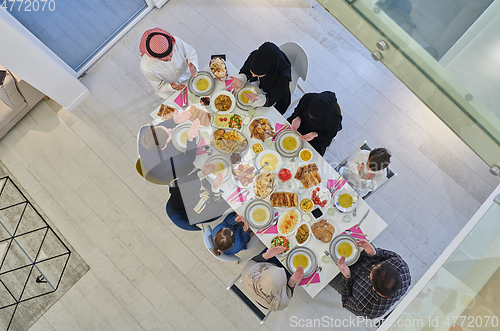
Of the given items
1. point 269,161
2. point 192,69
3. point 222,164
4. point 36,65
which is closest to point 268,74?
point 192,69

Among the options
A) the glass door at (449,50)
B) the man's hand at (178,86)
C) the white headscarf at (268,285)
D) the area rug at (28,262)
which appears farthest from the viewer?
the area rug at (28,262)

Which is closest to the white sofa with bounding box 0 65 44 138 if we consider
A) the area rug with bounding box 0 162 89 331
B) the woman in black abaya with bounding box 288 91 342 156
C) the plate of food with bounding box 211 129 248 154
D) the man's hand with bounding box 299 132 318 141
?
the area rug with bounding box 0 162 89 331

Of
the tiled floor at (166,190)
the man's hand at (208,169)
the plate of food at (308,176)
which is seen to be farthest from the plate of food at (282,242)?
the tiled floor at (166,190)

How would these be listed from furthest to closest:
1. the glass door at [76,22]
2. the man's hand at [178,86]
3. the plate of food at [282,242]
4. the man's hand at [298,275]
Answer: the glass door at [76,22], the man's hand at [178,86], the plate of food at [282,242], the man's hand at [298,275]

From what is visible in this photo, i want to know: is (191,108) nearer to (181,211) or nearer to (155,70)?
(155,70)

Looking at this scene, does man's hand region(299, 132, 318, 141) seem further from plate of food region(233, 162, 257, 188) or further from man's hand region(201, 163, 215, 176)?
man's hand region(201, 163, 215, 176)

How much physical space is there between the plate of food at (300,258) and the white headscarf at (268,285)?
0.11 meters

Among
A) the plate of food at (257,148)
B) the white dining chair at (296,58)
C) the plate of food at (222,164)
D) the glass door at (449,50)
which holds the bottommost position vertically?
the plate of food at (222,164)

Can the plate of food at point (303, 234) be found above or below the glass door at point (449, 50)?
below

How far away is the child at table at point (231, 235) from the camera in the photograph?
2.88 metres

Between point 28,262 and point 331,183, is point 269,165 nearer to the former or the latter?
point 331,183

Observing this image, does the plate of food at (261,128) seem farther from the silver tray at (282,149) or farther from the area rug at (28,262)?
the area rug at (28,262)

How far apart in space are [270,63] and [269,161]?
92cm

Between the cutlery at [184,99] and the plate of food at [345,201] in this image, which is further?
the cutlery at [184,99]
